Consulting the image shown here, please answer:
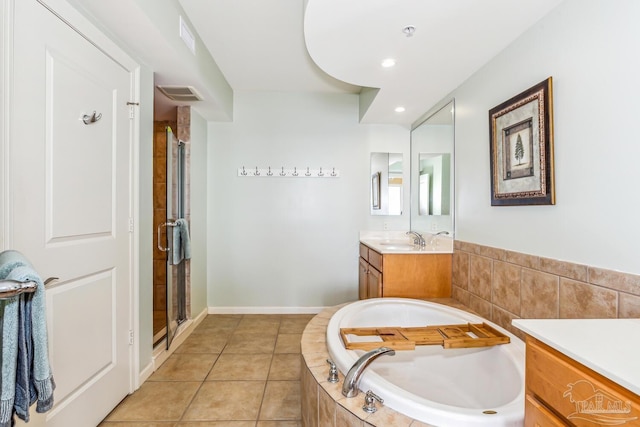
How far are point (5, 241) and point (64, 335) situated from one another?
559 millimetres

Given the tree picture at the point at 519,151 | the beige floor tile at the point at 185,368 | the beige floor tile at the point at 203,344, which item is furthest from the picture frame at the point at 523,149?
the beige floor tile at the point at 203,344

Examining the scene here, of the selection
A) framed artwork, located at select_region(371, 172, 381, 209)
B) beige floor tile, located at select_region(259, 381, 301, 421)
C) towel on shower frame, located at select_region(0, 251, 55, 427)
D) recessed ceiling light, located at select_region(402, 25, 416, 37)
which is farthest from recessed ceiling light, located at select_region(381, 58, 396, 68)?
beige floor tile, located at select_region(259, 381, 301, 421)

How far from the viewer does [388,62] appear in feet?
6.35

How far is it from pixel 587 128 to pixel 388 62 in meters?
1.15

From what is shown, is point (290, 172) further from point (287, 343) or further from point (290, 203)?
point (287, 343)

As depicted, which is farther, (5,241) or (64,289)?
(64,289)

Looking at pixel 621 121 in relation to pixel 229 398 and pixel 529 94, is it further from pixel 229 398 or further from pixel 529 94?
pixel 229 398

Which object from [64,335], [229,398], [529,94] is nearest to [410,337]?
[229,398]

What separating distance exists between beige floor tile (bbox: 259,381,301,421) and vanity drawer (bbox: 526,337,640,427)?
1.38 metres

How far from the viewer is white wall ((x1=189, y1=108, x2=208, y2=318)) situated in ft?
10.0

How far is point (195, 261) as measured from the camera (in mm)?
3121

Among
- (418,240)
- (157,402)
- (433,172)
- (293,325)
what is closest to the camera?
(157,402)

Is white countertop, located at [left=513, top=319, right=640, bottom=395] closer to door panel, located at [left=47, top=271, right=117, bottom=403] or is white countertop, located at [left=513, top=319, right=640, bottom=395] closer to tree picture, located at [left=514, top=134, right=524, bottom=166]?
tree picture, located at [left=514, top=134, right=524, bottom=166]

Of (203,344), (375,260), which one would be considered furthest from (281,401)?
(375,260)
